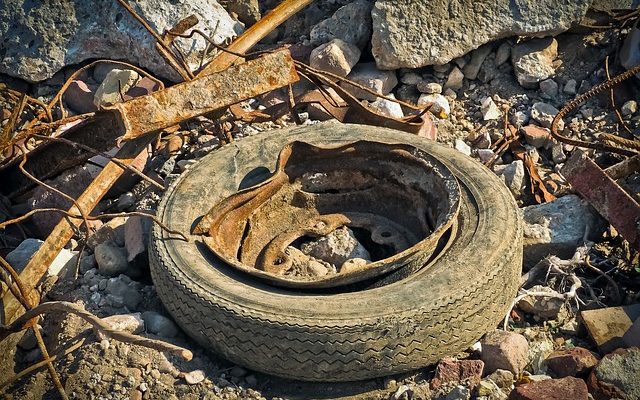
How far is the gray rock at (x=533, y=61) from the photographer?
6.22m

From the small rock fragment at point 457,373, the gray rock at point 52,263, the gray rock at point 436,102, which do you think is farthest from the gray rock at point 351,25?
the small rock fragment at point 457,373

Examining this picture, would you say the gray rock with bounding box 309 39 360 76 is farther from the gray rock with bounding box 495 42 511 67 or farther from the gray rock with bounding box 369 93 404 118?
the gray rock with bounding box 495 42 511 67

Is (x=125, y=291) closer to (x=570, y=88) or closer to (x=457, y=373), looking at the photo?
(x=457, y=373)

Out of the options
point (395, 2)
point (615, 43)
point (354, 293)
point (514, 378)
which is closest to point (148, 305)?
point (354, 293)

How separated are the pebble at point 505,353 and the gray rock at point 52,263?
2659mm

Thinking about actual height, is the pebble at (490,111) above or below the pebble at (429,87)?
below

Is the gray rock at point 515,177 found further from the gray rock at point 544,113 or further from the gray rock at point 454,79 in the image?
the gray rock at point 454,79

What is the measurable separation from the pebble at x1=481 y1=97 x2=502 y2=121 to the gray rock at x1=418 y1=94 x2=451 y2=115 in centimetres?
29

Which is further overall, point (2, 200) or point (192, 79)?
point (2, 200)

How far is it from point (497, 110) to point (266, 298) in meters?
3.16

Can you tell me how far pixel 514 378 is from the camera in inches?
154

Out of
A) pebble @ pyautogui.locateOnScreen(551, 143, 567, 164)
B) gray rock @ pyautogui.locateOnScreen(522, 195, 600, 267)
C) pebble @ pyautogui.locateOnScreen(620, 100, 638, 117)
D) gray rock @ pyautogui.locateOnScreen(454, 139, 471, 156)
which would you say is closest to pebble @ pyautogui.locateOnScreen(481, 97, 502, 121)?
gray rock @ pyautogui.locateOnScreen(454, 139, 471, 156)

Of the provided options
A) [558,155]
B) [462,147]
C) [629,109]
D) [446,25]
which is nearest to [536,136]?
[558,155]

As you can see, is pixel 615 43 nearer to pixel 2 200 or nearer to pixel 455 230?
pixel 455 230
